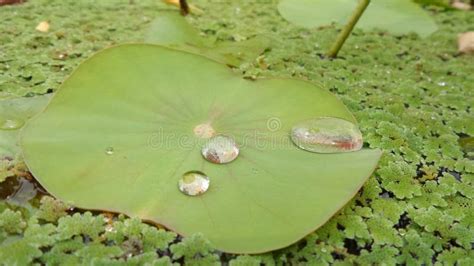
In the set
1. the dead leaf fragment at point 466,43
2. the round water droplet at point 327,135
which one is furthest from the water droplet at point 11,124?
the dead leaf fragment at point 466,43

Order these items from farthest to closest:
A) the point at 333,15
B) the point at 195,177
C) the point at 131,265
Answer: the point at 333,15
the point at 195,177
the point at 131,265

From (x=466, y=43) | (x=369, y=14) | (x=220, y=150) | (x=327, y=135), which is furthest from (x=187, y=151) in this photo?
(x=466, y=43)

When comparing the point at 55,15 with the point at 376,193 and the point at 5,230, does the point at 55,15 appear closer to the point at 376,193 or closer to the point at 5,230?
the point at 5,230

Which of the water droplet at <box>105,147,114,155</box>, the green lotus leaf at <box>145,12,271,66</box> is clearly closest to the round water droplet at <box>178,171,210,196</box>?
the water droplet at <box>105,147,114,155</box>

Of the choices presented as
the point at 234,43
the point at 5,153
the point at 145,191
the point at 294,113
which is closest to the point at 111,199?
the point at 145,191

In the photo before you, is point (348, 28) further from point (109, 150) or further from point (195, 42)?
point (109, 150)
